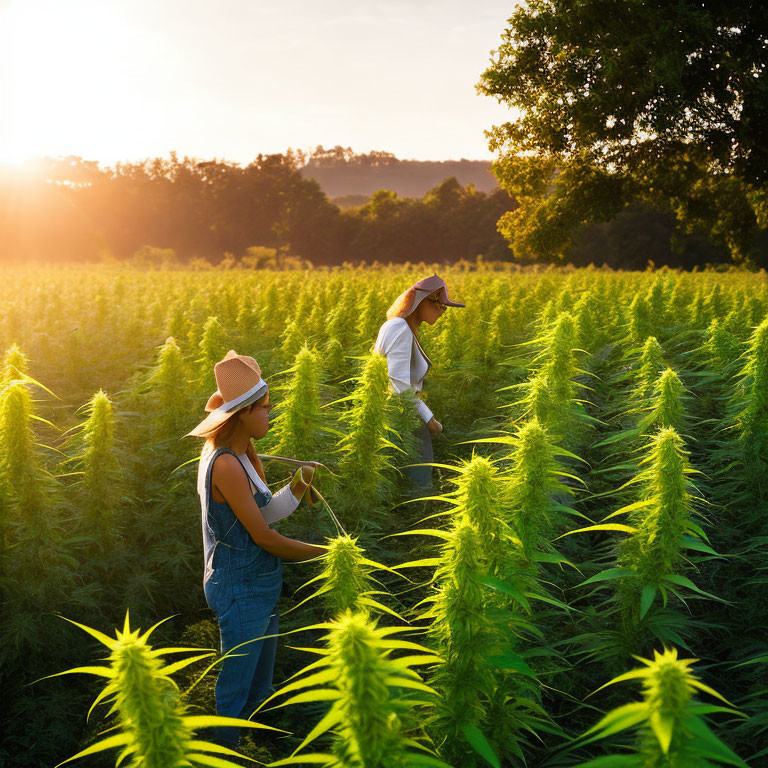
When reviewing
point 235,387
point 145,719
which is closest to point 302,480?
point 235,387

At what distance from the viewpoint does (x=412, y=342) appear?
449cm

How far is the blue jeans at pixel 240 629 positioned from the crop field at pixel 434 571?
0.14m

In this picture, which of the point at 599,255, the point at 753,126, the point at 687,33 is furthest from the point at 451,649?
the point at 599,255

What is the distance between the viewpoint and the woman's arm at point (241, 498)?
2.52 metres

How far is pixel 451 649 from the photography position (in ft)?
6.00

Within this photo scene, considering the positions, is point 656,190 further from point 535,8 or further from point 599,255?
point 599,255

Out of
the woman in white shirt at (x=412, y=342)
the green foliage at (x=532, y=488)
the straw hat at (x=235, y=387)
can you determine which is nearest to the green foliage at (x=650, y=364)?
the woman in white shirt at (x=412, y=342)

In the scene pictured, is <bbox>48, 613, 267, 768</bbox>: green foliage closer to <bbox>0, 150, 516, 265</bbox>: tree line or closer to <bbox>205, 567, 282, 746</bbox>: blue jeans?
<bbox>205, 567, 282, 746</bbox>: blue jeans

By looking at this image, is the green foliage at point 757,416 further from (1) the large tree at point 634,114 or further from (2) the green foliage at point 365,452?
(1) the large tree at point 634,114

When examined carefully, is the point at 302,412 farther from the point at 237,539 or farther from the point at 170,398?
the point at 170,398

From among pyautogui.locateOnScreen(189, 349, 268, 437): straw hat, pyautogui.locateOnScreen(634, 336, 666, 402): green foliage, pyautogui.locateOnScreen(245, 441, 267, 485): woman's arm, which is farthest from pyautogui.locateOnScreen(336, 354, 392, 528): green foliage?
pyautogui.locateOnScreen(634, 336, 666, 402): green foliage

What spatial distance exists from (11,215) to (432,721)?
47.7 m

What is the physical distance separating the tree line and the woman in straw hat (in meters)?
42.2

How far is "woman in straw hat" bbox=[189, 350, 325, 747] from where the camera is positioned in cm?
254
